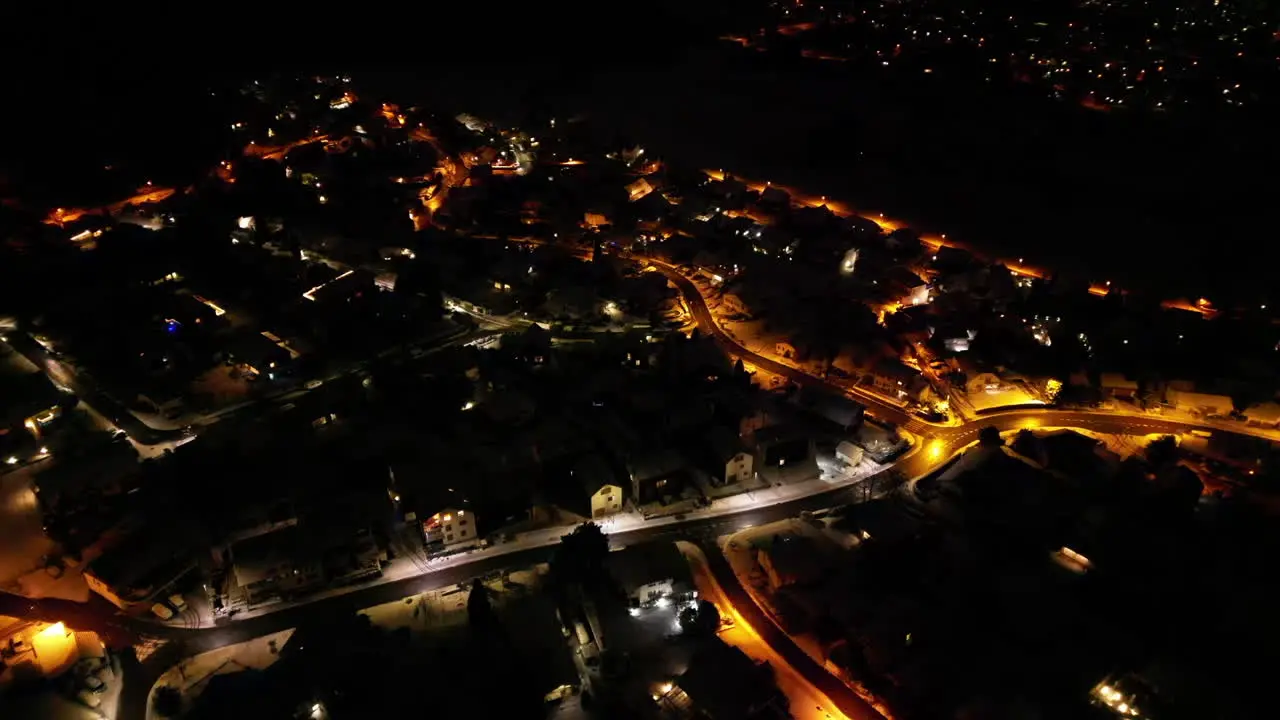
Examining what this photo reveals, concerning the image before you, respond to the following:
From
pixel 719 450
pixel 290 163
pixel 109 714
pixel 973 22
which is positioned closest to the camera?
pixel 109 714

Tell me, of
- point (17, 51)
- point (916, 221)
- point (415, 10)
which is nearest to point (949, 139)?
point (916, 221)

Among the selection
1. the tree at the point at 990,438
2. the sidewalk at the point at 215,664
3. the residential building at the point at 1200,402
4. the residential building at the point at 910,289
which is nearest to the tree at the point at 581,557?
the sidewalk at the point at 215,664

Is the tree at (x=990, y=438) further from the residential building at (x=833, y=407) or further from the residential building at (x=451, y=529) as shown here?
the residential building at (x=451, y=529)

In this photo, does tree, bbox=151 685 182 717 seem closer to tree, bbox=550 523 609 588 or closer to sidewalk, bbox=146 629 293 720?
sidewalk, bbox=146 629 293 720

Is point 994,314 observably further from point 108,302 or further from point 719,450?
point 108,302

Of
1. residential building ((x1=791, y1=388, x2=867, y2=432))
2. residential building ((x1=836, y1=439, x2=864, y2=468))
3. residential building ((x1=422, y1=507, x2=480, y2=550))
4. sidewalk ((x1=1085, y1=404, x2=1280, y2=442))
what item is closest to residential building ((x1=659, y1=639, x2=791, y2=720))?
residential building ((x1=422, y1=507, x2=480, y2=550))
